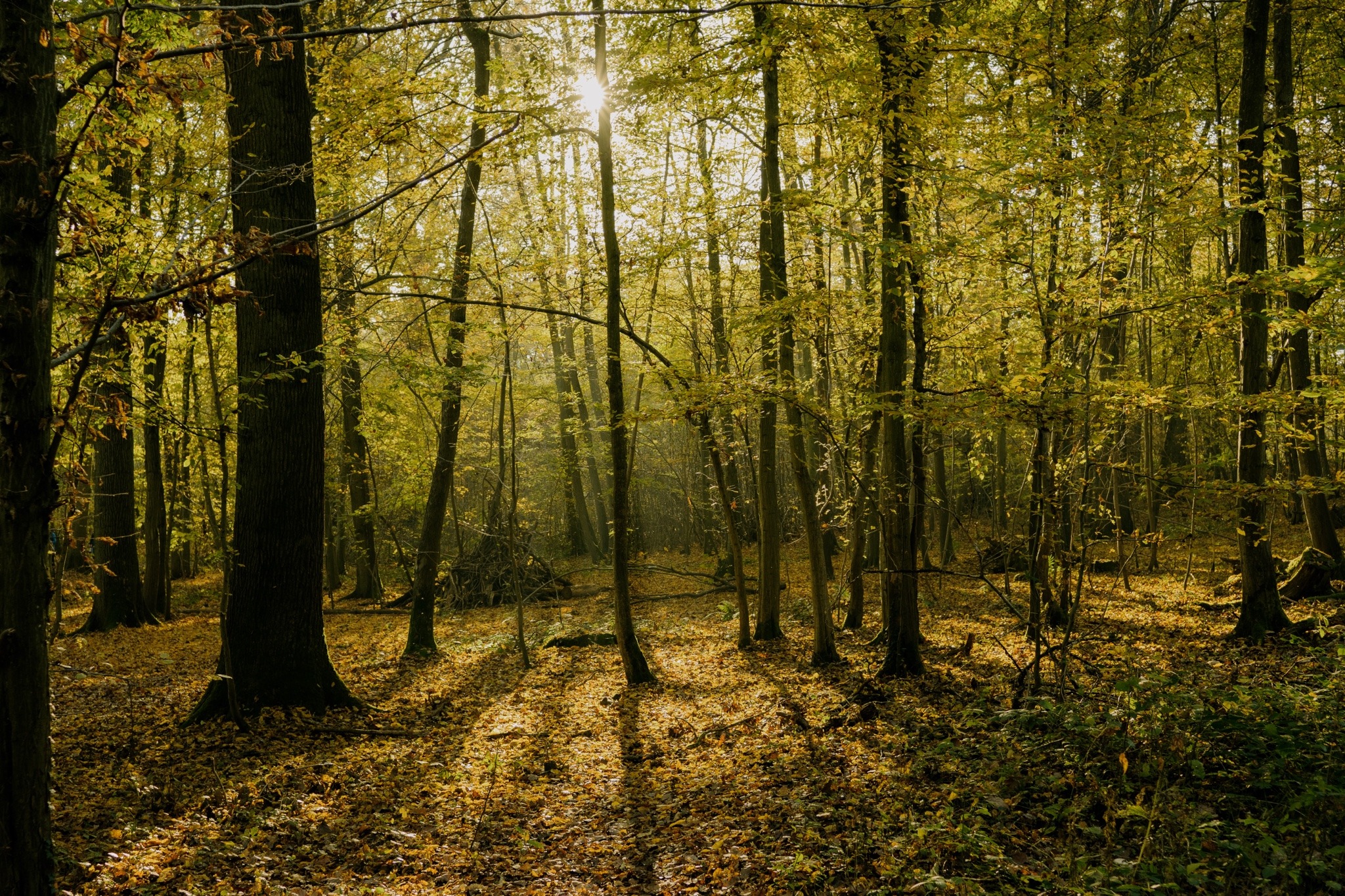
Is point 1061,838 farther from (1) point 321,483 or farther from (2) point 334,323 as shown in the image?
(2) point 334,323

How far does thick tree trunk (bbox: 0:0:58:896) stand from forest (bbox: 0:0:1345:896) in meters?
0.01

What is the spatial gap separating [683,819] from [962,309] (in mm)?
6390

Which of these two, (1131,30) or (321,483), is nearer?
(321,483)

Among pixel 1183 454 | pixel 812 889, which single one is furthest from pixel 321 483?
pixel 1183 454

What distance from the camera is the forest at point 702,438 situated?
3.74 meters

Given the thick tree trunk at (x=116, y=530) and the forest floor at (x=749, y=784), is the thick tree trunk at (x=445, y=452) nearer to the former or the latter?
the forest floor at (x=749, y=784)

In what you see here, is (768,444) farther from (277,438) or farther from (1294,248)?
(1294,248)

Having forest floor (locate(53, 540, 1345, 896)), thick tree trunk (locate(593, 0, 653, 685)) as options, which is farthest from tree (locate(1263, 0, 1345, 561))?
thick tree trunk (locate(593, 0, 653, 685))

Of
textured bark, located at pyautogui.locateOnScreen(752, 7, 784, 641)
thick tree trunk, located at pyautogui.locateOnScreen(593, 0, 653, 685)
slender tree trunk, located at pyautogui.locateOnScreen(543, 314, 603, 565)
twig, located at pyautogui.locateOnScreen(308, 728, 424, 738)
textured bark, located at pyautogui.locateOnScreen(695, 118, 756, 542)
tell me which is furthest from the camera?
slender tree trunk, located at pyautogui.locateOnScreen(543, 314, 603, 565)

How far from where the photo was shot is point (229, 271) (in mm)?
2889

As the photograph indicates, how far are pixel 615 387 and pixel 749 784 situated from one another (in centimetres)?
517

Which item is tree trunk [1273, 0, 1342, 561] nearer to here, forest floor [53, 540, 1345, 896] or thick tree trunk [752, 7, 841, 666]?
forest floor [53, 540, 1345, 896]

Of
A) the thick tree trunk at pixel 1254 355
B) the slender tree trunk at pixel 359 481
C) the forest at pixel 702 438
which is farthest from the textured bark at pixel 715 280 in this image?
the slender tree trunk at pixel 359 481

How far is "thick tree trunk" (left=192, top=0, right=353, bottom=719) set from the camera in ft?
22.4
